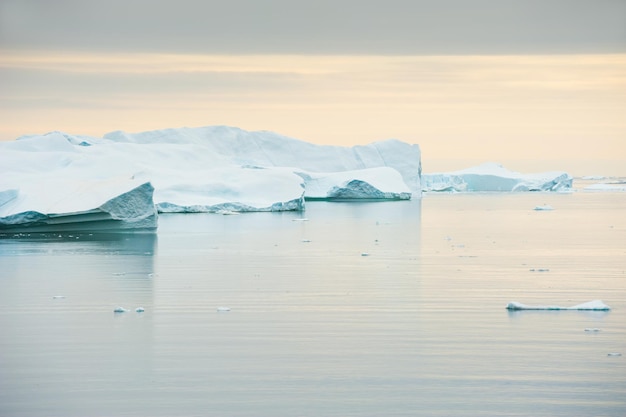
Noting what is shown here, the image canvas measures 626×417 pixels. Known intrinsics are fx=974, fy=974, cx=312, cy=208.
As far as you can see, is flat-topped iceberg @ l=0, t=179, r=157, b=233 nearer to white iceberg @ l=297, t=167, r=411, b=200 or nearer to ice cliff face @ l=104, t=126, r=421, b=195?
white iceberg @ l=297, t=167, r=411, b=200

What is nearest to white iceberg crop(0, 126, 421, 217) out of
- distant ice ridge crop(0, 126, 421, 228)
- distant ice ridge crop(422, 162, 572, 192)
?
distant ice ridge crop(0, 126, 421, 228)

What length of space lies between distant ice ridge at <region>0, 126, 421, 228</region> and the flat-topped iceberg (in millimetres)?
27

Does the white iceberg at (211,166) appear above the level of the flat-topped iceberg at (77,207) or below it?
above

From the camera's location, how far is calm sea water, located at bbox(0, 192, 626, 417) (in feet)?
→ 16.4

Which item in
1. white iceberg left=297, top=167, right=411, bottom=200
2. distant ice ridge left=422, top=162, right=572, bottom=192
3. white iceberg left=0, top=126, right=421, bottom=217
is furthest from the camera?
distant ice ridge left=422, top=162, right=572, bottom=192

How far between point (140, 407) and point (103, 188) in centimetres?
1281

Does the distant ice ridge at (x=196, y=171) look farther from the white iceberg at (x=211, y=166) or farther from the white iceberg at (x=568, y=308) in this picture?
the white iceberg at (x=568, y=308)

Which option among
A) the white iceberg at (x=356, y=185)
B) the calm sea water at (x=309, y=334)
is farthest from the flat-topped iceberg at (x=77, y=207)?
the white iceberg at (x=356, y=185)

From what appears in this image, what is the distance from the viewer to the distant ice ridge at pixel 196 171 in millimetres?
17844

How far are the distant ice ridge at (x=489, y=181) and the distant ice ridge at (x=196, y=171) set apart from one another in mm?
13390

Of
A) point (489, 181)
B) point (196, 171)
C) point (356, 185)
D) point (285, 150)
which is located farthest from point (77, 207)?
point (489, 181)

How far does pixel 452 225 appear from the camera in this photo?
2159 centimetres

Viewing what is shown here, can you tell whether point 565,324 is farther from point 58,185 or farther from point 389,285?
point 58,185

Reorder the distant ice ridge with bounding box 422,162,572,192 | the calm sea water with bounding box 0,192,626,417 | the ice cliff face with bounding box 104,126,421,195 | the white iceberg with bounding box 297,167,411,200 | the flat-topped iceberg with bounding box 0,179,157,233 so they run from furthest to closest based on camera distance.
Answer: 1. the distant ice ridge with bounding box 422,162,572,192
2. the ice cliff face with bounding box 104,126,421,195
3. the white iceberg with bounding box 297,167,411,200
4. the flat-topped iceberg with bounding box 0,179,157,233
5. the calm sea water with bounding box 0,192,626,417
